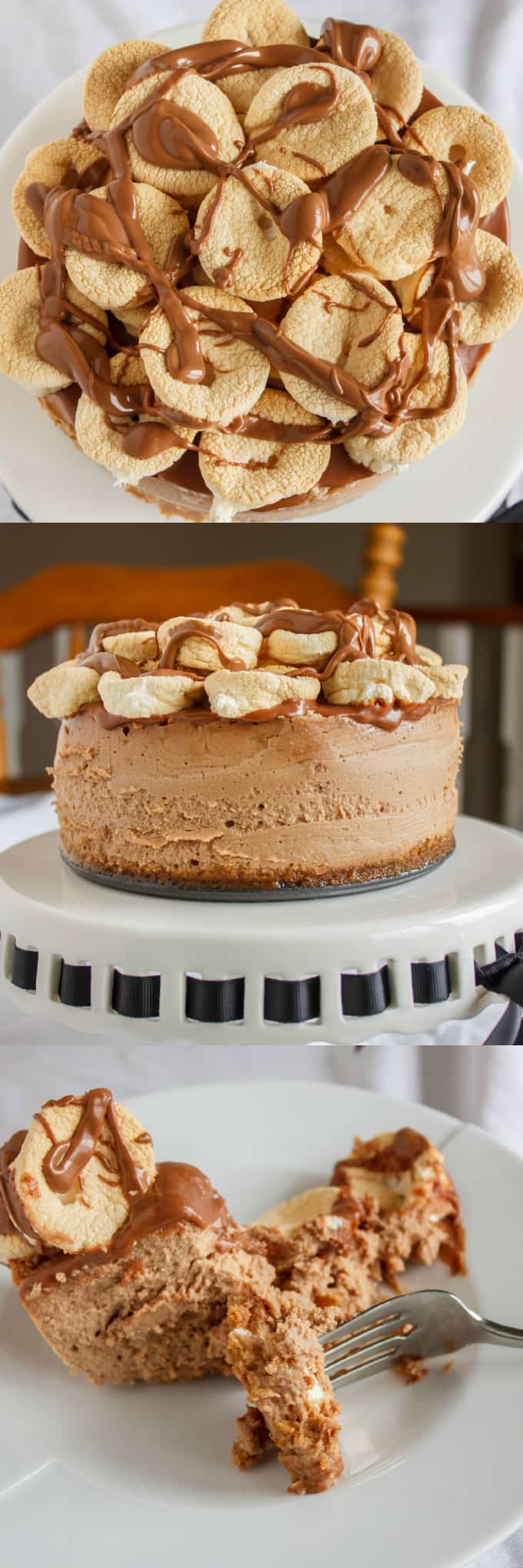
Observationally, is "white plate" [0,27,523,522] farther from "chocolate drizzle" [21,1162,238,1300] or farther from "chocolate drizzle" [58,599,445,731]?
"chocolate drizzle" [21,1162,238,1300]

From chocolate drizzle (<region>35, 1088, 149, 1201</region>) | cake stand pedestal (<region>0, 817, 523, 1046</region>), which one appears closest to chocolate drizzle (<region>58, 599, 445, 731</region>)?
cake stand pedestal (<region>0, 817, 523, 1046</region>)

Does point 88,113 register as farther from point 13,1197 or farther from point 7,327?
point 13,1197

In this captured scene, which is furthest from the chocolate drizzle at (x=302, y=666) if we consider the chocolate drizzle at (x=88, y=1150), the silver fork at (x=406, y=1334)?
the silver fork at (x=406, y=1334)

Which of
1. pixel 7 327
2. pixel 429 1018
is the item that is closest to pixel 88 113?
pixel 7 327

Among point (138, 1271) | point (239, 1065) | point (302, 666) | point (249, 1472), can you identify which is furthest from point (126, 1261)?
point (239, 1065)

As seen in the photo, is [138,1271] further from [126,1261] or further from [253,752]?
[253,752]
